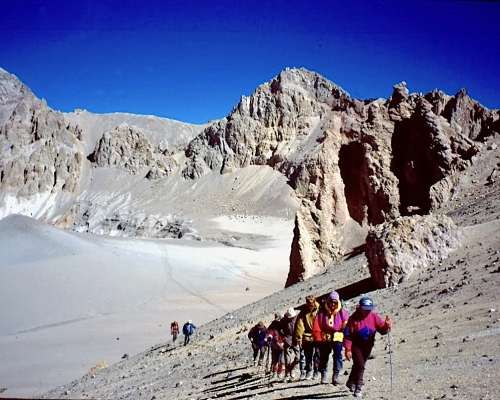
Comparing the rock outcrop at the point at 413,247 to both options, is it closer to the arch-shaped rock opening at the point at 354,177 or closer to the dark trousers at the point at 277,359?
the dark trousers at the point at 277,359

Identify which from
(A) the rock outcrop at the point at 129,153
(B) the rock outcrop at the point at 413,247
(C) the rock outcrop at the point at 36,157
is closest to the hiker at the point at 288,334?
(B) the rock outcrop at the point at 413,247

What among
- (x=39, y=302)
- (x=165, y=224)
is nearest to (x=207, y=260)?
(x=39, y=302)

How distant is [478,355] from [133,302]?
1716 inches

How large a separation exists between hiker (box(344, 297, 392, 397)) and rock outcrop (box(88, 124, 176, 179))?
139 metres

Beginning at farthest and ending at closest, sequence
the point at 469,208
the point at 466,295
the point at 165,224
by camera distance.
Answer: the point at 165,224, the point at 469,208, the point at 466,295

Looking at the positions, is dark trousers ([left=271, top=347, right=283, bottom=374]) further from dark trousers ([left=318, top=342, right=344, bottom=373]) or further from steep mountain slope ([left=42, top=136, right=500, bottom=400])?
dark trousers ([left=318, top=342, right=344, bottom=373])

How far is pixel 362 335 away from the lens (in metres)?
7.41

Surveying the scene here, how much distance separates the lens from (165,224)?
10775 centimetres

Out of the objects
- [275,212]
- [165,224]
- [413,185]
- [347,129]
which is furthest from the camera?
[275,212]

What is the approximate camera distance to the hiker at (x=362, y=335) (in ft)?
24.1

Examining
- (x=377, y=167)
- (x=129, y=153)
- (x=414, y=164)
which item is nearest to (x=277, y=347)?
(x=377, y=167)

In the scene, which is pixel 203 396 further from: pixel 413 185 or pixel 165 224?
pixel 165 224

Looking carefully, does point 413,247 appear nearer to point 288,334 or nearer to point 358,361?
point 288,334

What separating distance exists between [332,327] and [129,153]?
15014 centimetres
